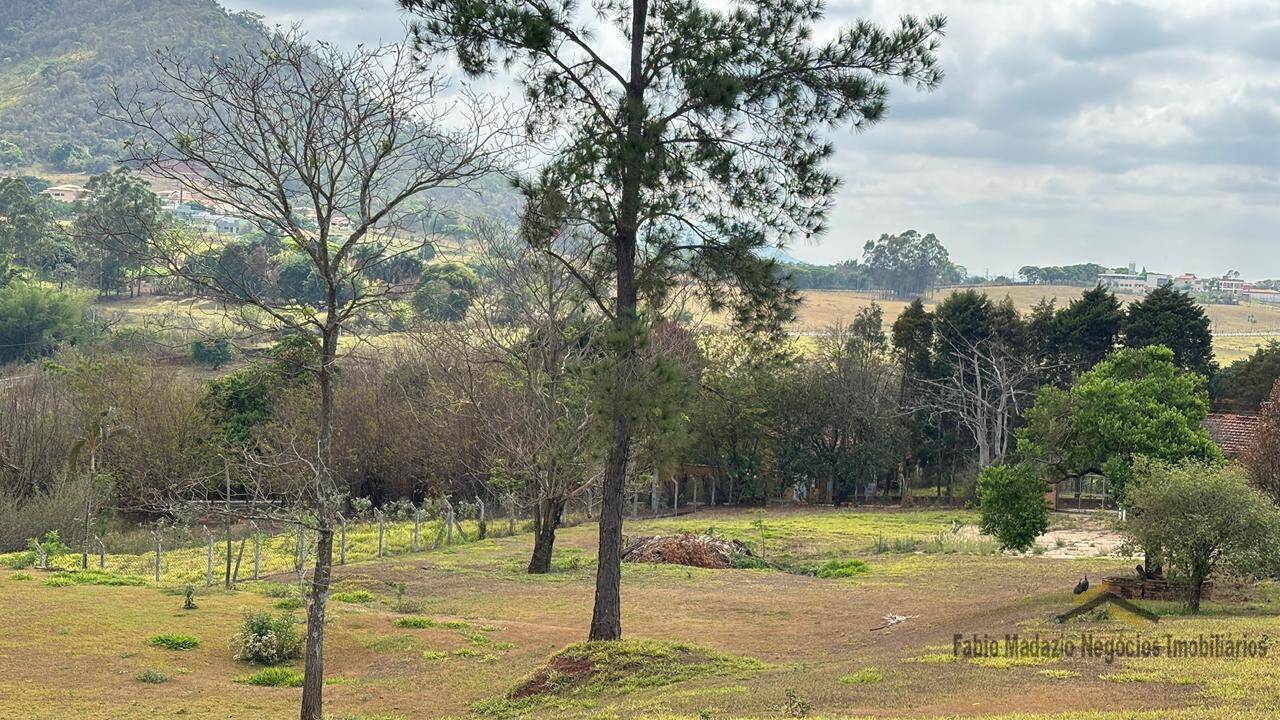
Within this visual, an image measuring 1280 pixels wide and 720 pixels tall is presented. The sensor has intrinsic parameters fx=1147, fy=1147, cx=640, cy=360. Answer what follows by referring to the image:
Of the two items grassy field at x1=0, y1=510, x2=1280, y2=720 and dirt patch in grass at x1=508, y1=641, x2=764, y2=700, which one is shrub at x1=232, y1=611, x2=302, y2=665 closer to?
grassy field at x1=0, y1=510, x2=1280, y2=720

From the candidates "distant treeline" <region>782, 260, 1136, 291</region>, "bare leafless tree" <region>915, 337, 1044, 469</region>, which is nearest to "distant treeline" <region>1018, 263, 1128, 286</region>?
"distant treeline" <region>782, 260, 1136, 291</region>

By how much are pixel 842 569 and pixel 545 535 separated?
7.61m

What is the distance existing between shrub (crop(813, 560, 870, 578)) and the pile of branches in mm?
2554

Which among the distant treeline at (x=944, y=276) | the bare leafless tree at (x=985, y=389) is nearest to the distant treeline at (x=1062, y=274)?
the distant treeline at (x=944, y=276)

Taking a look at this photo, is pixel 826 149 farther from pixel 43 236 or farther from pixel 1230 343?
pixel 1230 343

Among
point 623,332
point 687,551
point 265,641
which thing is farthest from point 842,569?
point 265,641

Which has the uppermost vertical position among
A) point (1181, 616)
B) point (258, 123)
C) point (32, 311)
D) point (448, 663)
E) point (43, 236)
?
point (43, 236)

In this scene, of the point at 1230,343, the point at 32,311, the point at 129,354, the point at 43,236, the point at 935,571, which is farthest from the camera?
the point at 1230,343

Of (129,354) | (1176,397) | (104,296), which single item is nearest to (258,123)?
(1176,397)

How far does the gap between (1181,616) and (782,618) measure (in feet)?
24.4

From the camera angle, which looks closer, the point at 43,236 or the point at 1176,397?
the point at 1176,397

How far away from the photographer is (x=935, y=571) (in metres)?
27.7

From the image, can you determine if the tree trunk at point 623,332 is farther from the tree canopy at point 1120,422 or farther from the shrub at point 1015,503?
the tree canopy at point 1120,422

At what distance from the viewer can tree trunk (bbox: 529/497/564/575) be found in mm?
28125
